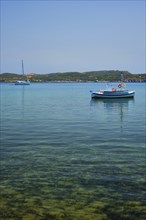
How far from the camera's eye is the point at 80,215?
11.7 meters

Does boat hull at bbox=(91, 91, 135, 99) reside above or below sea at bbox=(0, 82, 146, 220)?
above

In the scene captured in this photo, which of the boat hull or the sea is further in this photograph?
the boat hull

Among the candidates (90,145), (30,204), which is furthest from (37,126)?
(30,204)

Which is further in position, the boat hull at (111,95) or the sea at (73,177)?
the boat hull at (111,95)

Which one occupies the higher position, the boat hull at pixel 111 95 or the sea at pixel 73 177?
the boat hull at pixel 111 95

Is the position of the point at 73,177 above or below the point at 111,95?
below

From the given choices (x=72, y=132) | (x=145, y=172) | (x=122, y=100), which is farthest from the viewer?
(x=122, y=100)

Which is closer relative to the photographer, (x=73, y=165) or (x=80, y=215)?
→ (x=80, y=215)

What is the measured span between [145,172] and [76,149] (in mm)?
6809

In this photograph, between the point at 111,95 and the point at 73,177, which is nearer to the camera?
the point at 73,177

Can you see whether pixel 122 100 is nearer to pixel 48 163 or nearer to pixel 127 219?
pixel 48 163

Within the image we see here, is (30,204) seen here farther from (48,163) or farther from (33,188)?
(48,163)

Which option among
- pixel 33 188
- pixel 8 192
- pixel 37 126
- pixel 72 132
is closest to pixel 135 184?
pixel 33 188

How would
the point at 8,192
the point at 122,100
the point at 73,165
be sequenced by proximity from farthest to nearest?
the point at 122,100, the point at 73,165, the point at 8,192
